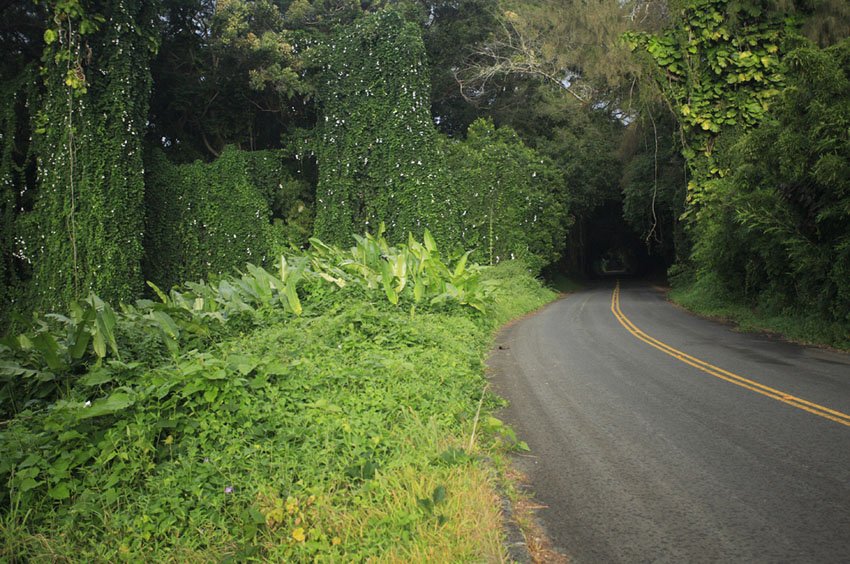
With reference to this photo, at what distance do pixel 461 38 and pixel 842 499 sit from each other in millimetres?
33181

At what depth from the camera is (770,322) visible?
1440 cm

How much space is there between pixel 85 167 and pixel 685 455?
20999mm

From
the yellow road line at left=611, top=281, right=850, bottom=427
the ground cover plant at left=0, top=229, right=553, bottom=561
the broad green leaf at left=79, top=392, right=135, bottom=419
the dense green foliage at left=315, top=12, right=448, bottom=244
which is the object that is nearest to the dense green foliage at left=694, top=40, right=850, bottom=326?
the yellow road line at left=611, top=281, right=850, bottom=427

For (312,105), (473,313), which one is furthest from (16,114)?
(473,313)

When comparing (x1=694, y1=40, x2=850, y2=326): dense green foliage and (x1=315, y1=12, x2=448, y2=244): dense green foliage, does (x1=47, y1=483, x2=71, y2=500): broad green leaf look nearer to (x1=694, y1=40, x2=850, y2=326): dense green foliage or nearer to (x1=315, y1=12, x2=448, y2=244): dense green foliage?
(x1=694, y1=40, x2=850, y2=326): dense green foliage

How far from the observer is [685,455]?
17.9ft

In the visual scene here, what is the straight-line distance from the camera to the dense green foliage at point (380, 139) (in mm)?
26609

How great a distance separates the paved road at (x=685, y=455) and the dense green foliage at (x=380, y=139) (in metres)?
17.1

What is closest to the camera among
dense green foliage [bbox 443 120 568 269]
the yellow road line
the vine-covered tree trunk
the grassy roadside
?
the yellow road line

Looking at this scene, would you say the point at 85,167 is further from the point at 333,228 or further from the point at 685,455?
the point at 685,455

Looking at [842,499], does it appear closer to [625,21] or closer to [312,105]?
[625,21]

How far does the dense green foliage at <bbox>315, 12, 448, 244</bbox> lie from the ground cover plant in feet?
64.9

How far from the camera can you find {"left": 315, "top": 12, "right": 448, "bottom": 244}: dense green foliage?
26.6 m

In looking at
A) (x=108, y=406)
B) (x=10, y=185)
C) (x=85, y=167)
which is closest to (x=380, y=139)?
(x=85, y=167)
